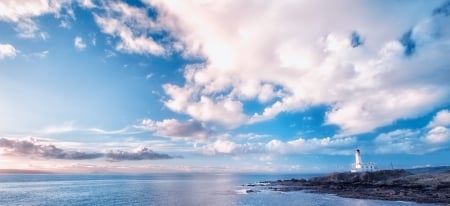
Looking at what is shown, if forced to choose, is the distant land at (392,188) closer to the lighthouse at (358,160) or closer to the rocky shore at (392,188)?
the rocky shore at (392,188)

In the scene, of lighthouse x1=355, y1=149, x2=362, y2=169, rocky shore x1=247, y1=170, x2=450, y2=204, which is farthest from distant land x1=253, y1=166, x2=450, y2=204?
lighthouse x1=355, y1=149, x2=362, y2=169

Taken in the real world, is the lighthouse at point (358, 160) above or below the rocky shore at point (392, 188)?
above

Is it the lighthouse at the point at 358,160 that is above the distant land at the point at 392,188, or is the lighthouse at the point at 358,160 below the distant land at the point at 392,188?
above

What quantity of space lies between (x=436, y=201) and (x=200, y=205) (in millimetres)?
49707

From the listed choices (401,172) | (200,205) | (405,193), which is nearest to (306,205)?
(200,205)

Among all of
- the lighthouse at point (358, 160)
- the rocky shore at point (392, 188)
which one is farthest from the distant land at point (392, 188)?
the lighthouse at point (358, 160)

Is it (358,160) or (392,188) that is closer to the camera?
(392,188)

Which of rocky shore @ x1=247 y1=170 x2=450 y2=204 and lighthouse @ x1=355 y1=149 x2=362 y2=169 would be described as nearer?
rocky shore @ x1=247 y1=170 x2=450 y2=204

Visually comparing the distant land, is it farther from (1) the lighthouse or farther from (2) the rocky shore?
(1) the lighthouse

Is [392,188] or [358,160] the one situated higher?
[358,160]

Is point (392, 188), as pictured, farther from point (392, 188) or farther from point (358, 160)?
point (358, 160)

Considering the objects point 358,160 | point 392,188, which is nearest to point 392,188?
point 392,188

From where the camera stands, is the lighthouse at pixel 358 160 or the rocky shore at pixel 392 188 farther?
the lighthouse at pixel 358 160

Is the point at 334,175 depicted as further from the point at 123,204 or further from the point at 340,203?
the point at 123,204
